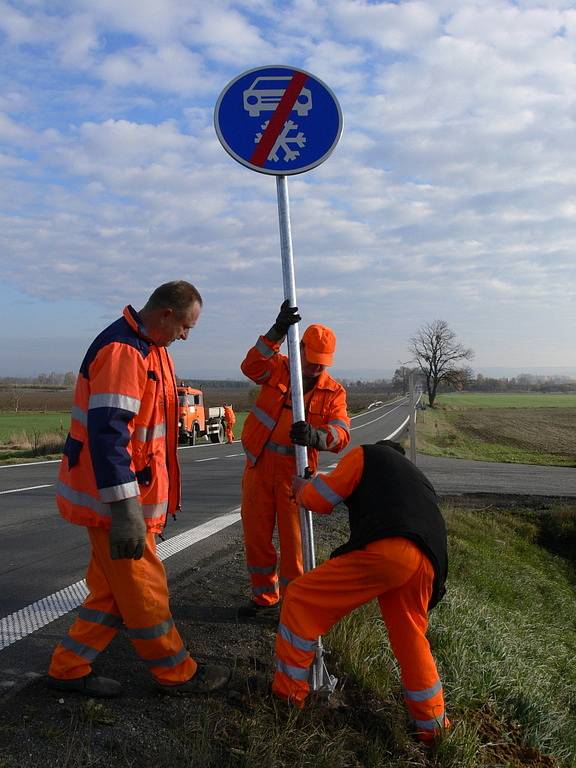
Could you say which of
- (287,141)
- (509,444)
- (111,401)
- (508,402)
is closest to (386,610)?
(111,401)

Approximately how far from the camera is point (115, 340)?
9.71 ft

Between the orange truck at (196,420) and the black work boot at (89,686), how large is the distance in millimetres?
21091

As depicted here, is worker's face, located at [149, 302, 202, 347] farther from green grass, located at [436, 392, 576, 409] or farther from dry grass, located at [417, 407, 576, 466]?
green grass, located at [436, 392, 576, 409]

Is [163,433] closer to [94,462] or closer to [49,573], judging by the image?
[94,462]

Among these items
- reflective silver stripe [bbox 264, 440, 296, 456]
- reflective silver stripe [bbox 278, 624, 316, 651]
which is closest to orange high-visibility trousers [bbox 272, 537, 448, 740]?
reflective silver stripe [bbox 278, 624, 316, 651]

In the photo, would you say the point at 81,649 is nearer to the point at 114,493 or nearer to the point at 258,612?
the point at 114,493

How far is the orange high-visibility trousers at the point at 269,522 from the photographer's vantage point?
413cm

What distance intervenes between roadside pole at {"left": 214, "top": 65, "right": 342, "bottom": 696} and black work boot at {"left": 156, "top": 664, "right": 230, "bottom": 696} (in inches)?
26.8

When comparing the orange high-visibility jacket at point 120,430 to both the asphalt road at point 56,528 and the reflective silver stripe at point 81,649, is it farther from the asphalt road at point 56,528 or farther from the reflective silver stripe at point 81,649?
the asphalt road at point 56,528

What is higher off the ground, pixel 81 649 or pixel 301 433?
pixel 301 433

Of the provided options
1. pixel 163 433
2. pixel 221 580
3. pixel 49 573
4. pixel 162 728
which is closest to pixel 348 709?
pixel 162 728

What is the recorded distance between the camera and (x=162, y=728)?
275cm

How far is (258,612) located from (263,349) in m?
1.73

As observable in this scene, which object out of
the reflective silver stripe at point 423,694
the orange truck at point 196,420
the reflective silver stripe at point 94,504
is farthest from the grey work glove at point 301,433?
the orange truck at point 196,420
